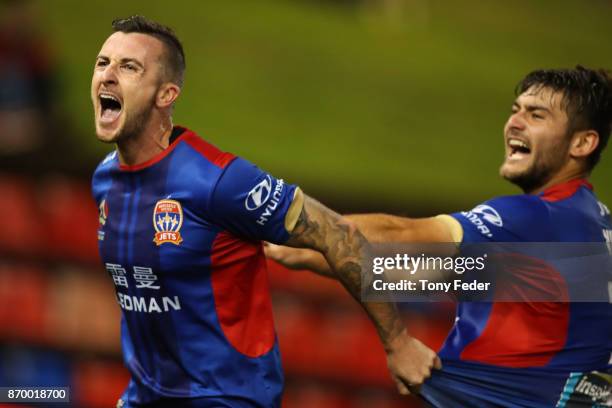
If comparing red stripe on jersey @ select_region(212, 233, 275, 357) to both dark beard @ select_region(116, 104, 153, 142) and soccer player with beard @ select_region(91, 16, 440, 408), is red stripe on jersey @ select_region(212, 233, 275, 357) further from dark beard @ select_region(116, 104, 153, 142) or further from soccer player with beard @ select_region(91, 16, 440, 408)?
dark beard @ select_region(116, 104, 153, 142)

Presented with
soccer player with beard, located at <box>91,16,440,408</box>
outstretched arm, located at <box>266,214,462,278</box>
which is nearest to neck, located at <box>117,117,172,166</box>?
soccer player with beard, located at <box>91,16,440,408</box>

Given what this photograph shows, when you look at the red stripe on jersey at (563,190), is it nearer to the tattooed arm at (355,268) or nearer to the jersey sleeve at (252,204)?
the tattooed arm at (355,268)

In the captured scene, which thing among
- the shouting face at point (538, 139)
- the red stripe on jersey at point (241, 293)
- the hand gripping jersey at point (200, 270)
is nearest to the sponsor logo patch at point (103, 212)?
the hand gripping jersey at point (200, 270)

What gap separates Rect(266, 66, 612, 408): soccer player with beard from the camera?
5.69 m

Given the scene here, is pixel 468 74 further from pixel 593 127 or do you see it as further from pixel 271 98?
pixel 593 127

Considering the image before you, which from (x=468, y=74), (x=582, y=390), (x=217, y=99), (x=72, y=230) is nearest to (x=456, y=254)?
(x=582, y=390)

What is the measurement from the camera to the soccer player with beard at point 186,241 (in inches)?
202

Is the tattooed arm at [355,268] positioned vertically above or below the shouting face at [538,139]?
below

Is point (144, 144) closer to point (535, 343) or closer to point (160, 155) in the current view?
point (160, 155)

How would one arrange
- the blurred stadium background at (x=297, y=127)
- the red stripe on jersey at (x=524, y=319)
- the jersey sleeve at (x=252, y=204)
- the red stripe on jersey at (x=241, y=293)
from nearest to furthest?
the jersey sleeve at (x=252, y=204) → the red stripe on jersey at (x=241, y=293) → the red stripe on jersey at (x=524, y=319) → the blurred stadium background at (x=297, y=127)

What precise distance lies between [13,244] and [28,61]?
12.7ft

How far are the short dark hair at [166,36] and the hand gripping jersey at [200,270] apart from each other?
346 millimetres

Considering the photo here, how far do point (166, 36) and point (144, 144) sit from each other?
1.82 feet

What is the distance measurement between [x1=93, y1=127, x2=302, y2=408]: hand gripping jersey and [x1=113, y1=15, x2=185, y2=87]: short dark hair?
0.35 meters
